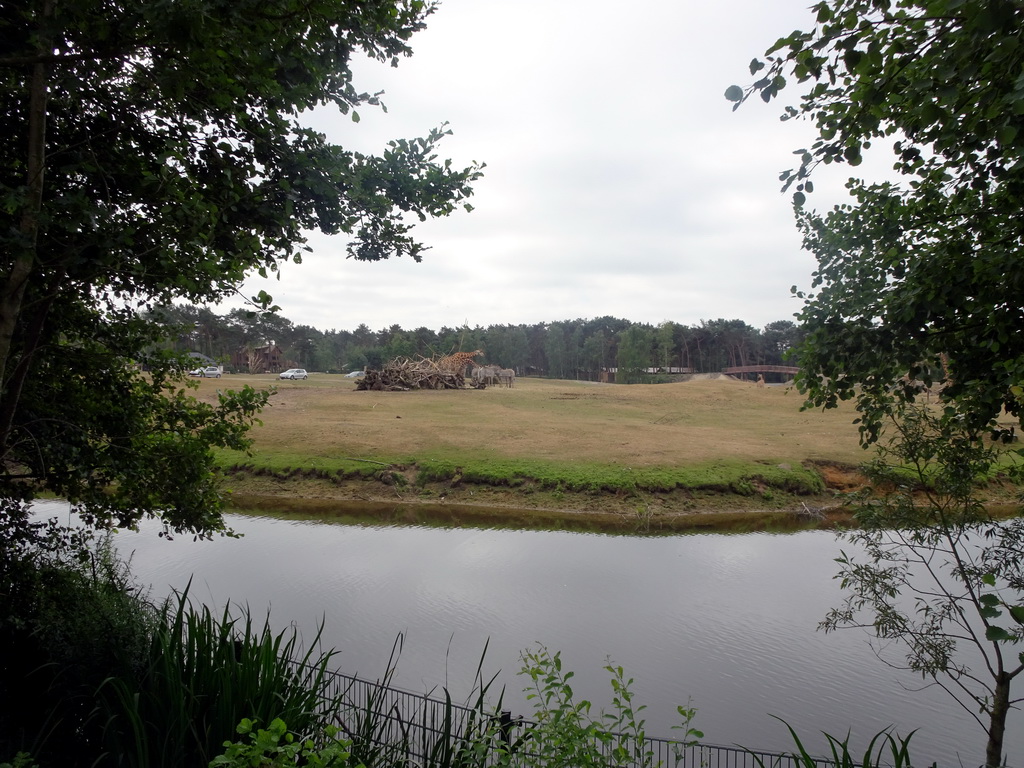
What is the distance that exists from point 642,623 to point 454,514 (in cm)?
792

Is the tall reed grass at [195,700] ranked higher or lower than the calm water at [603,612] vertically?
higher

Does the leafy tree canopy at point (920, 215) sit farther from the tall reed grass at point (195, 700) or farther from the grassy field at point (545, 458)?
the grassy field at point (545, 458)

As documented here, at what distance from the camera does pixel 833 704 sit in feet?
23.2

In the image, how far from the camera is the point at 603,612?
31.3ft

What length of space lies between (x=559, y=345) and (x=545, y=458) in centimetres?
4915

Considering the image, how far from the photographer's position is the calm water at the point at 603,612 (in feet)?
22.7

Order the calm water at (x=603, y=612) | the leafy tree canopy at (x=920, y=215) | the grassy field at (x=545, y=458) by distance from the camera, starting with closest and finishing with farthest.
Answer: the leafy tree canopy at (x=920, y=215), the calm water at (x=603, y=612), the grassy field at (x=545, y=458)

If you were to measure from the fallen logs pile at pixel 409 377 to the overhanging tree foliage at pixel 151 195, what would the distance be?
100ft

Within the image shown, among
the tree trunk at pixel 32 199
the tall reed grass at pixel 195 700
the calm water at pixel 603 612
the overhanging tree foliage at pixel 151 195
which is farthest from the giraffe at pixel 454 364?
the tree trunk at pixel 32 199

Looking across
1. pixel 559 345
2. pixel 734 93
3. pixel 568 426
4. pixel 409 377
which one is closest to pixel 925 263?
pixel 734 93

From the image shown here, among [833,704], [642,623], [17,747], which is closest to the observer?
[17,747]

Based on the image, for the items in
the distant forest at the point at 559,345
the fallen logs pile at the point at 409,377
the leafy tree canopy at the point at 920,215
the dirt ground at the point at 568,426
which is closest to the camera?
the leafy tree canopy at the point at 920,215

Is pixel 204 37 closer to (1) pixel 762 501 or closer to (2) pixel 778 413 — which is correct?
(1) pixel 762 501

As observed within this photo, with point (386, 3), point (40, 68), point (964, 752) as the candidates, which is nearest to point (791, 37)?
point (386, 3)
